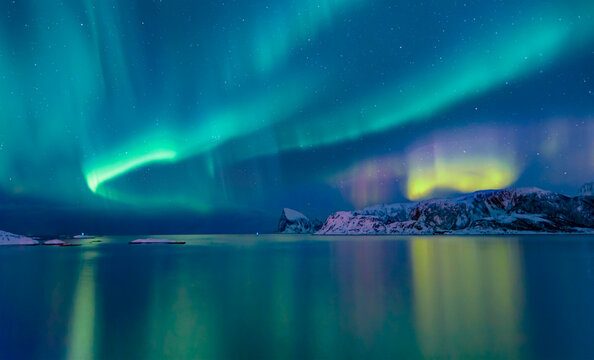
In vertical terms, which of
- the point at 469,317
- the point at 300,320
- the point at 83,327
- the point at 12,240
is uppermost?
the point at 12,240

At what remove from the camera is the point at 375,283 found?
35156 mm

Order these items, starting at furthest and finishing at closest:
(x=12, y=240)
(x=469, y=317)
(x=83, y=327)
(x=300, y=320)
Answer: (x=12, y=240) < (x=469, y=317) < (x=300, y=320) < (x=83, y=327)

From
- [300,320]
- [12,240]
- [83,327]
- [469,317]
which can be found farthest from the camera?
[12,240]

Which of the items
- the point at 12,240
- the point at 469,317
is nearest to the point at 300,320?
the point at 469,317

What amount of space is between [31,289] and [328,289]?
82.4 feet

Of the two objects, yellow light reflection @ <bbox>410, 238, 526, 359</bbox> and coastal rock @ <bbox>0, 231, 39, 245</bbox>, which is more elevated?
coastal rock @ <bbox>0, 231, 39, 245</bbox>

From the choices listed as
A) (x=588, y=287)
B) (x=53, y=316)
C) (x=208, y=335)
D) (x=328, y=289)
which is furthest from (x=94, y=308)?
(x=588, y=287)

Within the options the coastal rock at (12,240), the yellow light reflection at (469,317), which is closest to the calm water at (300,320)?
the yellow light reflection at (469,317)

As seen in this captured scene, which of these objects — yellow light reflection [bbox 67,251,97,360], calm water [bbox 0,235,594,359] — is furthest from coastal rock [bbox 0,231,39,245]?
yellow light reflection [bbox 67,251,97,360]

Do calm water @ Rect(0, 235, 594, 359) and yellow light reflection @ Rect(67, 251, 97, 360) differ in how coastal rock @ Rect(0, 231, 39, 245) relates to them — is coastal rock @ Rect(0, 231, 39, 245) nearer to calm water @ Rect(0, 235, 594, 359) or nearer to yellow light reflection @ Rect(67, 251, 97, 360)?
calm water @ Rect(0, 235, 594, 359)

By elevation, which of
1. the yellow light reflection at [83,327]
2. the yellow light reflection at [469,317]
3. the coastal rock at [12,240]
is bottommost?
the yellow light reflection at [469,317]

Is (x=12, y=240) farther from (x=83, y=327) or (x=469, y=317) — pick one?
(x=469, y=317)

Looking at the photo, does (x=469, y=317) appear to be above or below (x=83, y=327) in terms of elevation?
below

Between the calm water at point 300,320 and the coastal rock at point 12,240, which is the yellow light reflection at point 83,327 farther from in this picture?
the coastal rock at point 12,240
